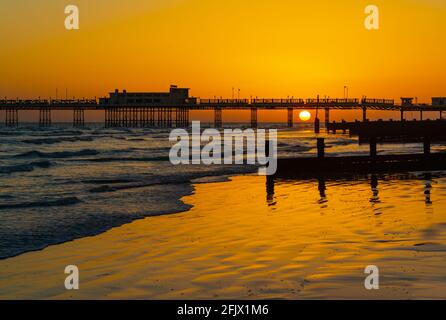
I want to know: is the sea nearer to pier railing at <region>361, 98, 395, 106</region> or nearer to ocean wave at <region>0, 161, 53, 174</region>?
ocean wave at <region>0, 161, 53, 174</region>

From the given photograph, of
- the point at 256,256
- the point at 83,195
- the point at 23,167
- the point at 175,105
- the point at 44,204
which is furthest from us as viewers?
the point at 175,105

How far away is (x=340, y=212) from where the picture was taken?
16.3 m

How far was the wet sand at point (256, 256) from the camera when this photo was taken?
29.9 ft

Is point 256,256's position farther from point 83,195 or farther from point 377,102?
point 377,102

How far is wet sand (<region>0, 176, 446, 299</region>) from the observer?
912cm

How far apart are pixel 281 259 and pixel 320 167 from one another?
16852mm

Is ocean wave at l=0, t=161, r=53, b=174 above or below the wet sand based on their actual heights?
above

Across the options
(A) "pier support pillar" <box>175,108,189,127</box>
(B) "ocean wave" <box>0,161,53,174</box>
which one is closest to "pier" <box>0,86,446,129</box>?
(A) "pier support pillar" <box>175,108,189,127</box>

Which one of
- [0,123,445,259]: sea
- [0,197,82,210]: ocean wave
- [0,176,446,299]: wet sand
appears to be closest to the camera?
[0,176,446,299]: wet sand

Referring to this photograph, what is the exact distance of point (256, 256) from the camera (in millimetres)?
11203

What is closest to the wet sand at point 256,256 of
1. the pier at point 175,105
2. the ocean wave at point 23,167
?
the ocean wave at point 23,167

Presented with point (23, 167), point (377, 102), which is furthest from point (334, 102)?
point (23, 167)

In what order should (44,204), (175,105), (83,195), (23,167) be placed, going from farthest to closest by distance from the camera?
(175,105)
(23,167)
(83,195)
(44,204)

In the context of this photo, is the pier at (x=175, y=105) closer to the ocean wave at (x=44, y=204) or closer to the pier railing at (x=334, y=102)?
the pier railing at (x=334, y=102)
